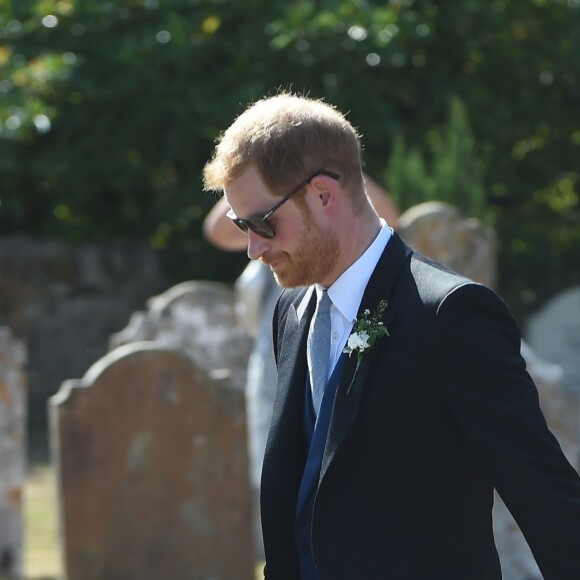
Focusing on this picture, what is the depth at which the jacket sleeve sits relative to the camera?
205 cm

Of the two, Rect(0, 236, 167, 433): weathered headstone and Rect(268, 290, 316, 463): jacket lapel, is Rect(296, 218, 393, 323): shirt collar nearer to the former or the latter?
Rect(268, 290, 316, 463): jacket lapel

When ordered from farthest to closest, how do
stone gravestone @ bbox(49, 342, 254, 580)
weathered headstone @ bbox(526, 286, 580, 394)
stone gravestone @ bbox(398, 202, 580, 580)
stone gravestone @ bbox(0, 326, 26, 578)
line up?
1. weathered headstone @ bbox(526, 286, 580, 394)
2. stone gravestone @ bbox(0, 326, 26, 578)
3. stone gravestone @ bbox(398, 202, 580, 580)
4. stone gravestone @ bbox(49, 342, 254, 580)

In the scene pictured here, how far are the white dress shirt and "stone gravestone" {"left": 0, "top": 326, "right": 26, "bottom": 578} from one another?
14.1ft

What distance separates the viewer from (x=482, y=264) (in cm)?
702

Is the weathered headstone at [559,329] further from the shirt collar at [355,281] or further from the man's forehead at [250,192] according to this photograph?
the man's forehead at [250,192]

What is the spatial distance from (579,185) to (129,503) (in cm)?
817

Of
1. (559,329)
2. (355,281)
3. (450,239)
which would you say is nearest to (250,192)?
(355,281)

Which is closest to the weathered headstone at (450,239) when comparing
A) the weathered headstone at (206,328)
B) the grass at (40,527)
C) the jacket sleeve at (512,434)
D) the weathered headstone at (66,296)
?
the weathered headstone at (206,328)

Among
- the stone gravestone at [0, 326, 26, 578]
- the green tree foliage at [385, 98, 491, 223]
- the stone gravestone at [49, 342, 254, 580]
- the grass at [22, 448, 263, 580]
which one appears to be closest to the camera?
the stone gravestone at [49, 342, 254, 580]

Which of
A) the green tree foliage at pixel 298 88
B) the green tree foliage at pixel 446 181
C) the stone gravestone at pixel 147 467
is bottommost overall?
the stone gravestone at pixel 147 467

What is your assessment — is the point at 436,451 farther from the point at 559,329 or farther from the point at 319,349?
the point at 559,329

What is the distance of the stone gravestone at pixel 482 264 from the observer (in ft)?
17.9

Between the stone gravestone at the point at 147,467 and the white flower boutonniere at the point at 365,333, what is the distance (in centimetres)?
298

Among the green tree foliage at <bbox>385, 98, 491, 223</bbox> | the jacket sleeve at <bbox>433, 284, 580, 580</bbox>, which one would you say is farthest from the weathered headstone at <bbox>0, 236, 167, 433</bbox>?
the jacket sleeve at <bbox>433, 284, 580, 580</bbox>
